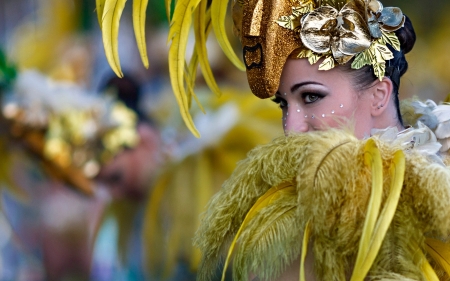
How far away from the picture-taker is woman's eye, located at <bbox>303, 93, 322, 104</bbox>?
1.12 m

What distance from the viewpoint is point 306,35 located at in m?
1.12

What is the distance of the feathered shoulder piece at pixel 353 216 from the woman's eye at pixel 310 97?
6.6 inches

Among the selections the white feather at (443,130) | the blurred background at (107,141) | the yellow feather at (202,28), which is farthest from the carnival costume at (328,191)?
the blurred background at (107,141)

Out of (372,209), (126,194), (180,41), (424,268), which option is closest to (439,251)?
(424,268)

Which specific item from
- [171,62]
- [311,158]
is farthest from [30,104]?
[311,158]

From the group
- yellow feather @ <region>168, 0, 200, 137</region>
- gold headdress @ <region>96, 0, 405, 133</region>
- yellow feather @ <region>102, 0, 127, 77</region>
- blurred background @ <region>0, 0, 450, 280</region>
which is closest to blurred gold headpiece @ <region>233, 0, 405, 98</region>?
gold headdress @ <region>96, 0, 405, 133</region>

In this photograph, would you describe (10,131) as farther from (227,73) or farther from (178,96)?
(178,96)

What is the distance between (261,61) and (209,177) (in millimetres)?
1656

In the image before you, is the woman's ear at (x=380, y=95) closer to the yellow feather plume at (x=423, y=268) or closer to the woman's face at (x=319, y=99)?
the woman's face at (x=319, y=99)

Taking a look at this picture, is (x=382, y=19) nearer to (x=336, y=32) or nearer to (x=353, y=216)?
(x=336, y=32)

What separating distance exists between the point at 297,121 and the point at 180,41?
309 mm

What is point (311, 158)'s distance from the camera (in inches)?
35.6

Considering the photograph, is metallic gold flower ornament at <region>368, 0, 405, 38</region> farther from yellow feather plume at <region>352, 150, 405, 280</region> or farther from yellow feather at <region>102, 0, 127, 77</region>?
yellow feather at <region>102, 0, 127, 77</region>

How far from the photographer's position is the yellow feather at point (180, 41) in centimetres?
121
